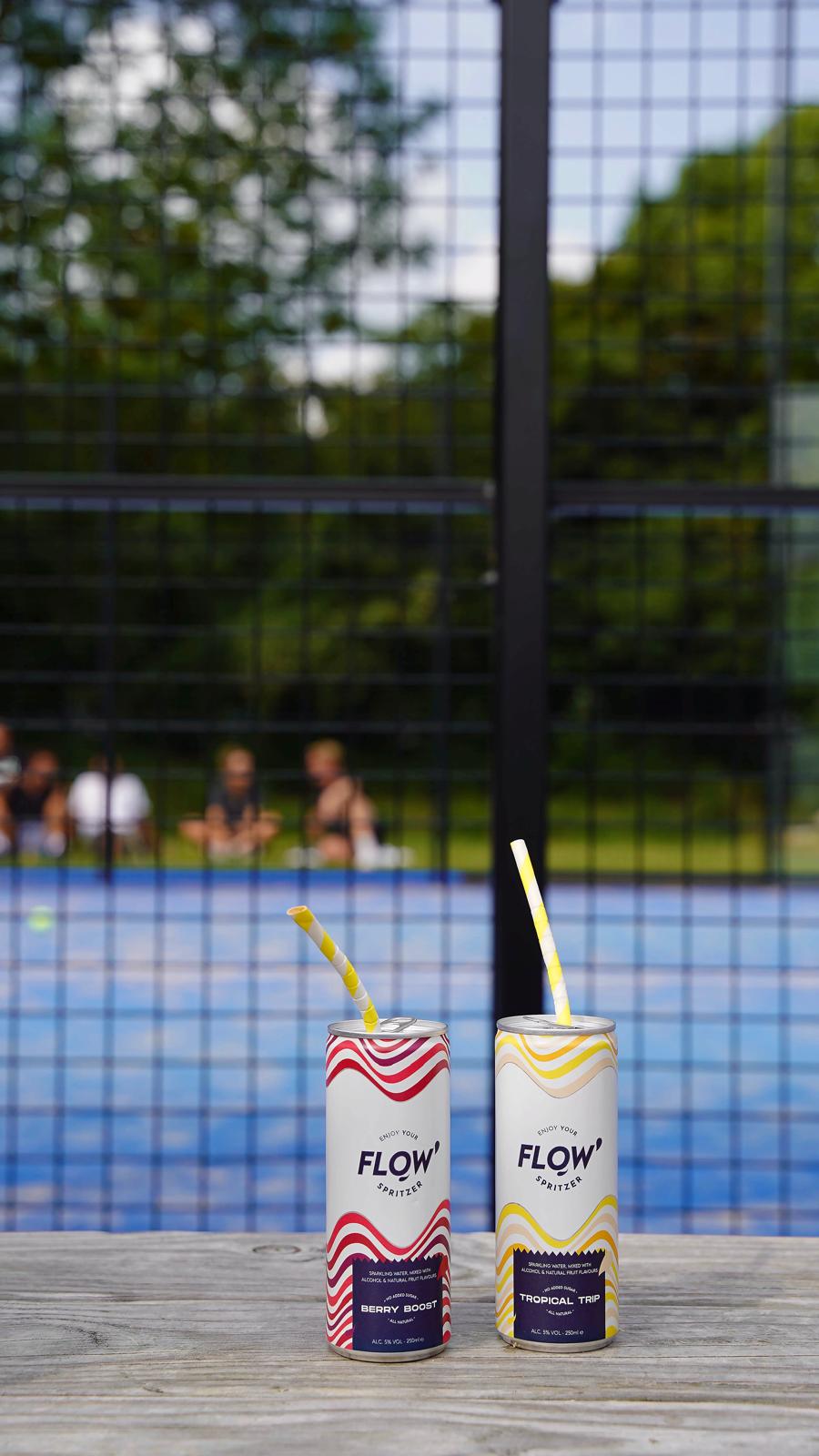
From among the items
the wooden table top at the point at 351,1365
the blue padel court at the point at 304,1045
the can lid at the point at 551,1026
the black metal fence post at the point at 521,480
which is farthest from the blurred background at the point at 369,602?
the can lid at the point at 551,1026

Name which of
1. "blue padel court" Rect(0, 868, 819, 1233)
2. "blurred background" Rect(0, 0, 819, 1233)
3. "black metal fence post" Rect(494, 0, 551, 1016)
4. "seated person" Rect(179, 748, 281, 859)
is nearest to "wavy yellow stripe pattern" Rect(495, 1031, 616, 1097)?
"black metal fence post" Rect(494, 0, 551, 1016)

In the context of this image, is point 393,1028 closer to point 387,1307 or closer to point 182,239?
point 387,1307

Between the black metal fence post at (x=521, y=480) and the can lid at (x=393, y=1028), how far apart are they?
0.34 metres

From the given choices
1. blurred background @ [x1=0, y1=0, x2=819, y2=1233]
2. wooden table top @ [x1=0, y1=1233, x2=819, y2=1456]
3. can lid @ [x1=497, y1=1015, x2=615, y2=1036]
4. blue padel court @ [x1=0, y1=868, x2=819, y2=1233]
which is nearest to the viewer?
wooden table top @ [x1=0, y1=1233, x2=819, y2=1456]

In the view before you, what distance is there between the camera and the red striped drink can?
81cm

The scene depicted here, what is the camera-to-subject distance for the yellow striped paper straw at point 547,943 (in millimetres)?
856

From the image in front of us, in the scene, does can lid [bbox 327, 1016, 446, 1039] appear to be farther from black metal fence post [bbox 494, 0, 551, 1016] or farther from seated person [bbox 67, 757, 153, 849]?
seated person [bbox 67, 757, 153, 849]

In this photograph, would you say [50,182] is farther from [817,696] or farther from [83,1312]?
[83,1312]

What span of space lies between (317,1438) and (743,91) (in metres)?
1.84

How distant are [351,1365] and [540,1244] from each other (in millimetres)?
126

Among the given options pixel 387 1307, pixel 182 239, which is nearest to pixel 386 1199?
pixel 387 1307

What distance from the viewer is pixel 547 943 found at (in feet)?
2.86

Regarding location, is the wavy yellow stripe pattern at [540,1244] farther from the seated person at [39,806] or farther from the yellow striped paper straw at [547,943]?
the seated person at [39,806]

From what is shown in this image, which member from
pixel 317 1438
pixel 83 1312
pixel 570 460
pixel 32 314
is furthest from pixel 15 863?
pixel 570 460
